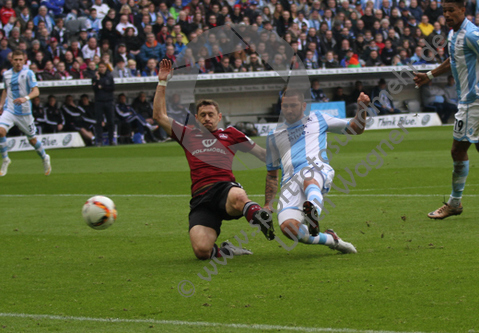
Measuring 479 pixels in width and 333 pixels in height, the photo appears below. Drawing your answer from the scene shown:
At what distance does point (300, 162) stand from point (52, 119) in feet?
52.7

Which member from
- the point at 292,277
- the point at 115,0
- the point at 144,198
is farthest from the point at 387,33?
the point at 292,277

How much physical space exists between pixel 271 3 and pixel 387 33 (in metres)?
4.76

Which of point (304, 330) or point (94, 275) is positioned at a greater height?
point (304, 330)

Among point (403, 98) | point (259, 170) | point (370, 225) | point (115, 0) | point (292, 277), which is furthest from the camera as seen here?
point (403, 98)

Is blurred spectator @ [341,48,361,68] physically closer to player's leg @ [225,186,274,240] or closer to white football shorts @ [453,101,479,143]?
white football shorts @ [453,101,479,143]

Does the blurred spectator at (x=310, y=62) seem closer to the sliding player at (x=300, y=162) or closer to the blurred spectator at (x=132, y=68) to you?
the blurred spectator at (x=132, y=68)

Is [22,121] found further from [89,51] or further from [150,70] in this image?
[150,70]

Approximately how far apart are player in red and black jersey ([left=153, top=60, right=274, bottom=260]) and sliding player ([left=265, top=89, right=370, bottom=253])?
0.89 ft

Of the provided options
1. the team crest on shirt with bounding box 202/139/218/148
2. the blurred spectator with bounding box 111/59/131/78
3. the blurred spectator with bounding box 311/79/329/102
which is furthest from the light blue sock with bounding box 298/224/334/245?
the blurred spectator with bounding box 311/79/329/102

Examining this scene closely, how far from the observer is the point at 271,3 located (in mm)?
25203

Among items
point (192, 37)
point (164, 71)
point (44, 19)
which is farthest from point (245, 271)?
point (44, 19)

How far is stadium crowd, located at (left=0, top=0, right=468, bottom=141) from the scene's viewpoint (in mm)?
20500

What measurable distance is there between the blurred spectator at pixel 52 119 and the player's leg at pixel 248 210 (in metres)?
15.7

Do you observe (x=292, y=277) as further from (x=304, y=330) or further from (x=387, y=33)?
(x=387, y=33)
